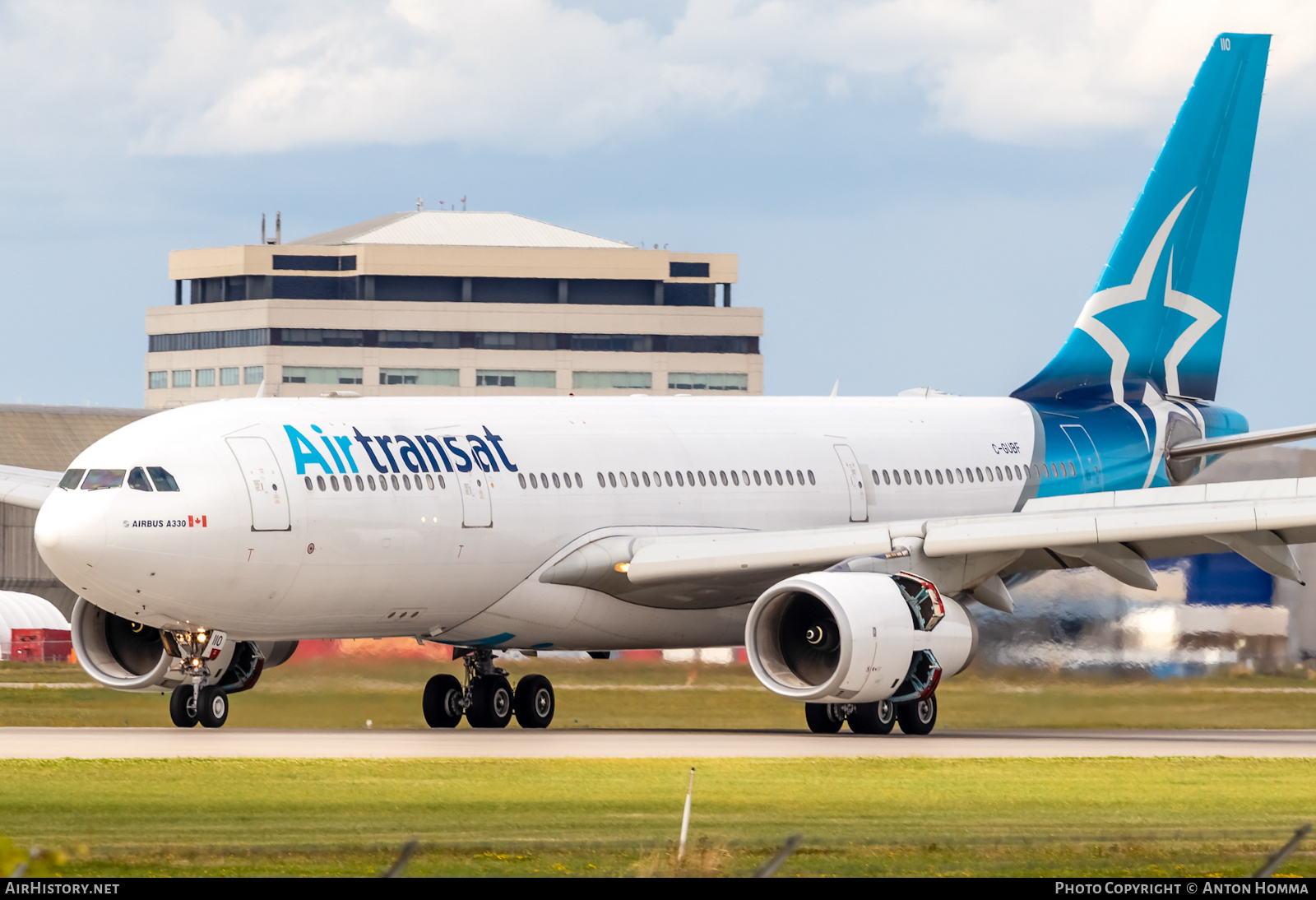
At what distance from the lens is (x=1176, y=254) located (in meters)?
38.0

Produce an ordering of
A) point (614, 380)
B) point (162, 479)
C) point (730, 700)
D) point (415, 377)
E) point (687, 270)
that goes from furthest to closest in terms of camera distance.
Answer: point (687, 270) → point (614, 380) → point (415, 377) → point (730, 700) → point (162, 479)

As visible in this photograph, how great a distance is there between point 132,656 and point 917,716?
32.1 ft

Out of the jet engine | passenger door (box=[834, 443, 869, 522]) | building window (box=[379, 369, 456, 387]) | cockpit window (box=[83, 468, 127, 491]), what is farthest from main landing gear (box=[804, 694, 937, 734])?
building window (box=[379, 369, 456, 387])

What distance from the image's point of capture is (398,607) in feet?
89.5

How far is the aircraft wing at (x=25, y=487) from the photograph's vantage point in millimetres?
29922

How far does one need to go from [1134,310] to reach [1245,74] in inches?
172

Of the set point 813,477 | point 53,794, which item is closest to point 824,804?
point 53,794

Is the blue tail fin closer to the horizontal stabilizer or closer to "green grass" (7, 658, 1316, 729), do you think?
the horizontal stabilizer

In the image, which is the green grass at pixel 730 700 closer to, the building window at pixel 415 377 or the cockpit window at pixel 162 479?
the cockpit window at pixel 162 479

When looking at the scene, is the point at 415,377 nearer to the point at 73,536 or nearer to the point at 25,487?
the point at 25,487

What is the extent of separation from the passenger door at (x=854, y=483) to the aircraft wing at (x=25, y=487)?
1082 cm

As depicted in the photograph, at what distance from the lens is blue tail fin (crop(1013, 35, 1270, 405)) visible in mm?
37594

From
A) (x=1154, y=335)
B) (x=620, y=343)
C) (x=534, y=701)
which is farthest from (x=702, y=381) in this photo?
(x=534, y=701)
